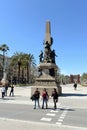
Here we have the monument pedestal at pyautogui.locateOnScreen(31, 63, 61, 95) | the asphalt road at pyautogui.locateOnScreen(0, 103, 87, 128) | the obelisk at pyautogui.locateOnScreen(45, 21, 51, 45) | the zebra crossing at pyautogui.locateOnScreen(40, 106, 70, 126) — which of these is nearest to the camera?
the asphalt road at pyautogui.locateOnScreen(0, 103, 87, 128)

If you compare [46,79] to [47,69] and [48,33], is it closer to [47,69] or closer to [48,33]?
[47,69]

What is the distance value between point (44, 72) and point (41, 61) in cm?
171

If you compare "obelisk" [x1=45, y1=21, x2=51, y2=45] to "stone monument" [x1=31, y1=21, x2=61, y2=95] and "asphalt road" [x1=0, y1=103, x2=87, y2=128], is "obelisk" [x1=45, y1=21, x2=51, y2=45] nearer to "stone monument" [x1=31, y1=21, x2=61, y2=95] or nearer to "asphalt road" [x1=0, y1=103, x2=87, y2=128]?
"stone monument" [x1=31, y1=21, x2=61, y2=95]

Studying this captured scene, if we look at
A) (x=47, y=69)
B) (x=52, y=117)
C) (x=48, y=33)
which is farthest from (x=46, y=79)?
(x=52, y=117)

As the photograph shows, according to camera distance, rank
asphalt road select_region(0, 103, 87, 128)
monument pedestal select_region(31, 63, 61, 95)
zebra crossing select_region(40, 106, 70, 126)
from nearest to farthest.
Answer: asphalt road select_region(0, 103, 87, 128), zebra crossing select_region(40, 106, 70, 126), monument pedestal select_region(31, 63, 61, 95)

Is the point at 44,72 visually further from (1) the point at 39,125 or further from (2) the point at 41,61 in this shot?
(1) the point at 39,125

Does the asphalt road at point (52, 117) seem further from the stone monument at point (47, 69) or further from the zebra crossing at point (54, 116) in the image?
the stone monument at point (47, 69)

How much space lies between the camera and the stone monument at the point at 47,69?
3238cm

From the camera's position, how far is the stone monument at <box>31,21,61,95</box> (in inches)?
1275

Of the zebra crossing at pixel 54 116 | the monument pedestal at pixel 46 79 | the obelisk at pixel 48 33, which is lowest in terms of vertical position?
the zebra crossing at pixel 54 116

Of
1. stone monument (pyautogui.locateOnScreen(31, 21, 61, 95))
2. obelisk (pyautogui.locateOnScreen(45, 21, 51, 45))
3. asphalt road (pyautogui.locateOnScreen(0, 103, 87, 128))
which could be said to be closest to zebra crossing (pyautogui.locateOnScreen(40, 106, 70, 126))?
asphalt road (pyautogui.locateOnScreen(0, 103, 87, 128))

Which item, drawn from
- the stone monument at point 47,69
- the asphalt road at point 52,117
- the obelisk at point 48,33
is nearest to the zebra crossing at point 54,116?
the asphalt road at point 52,117

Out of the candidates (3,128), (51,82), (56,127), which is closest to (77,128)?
(56,127)

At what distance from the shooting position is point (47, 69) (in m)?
33.2
